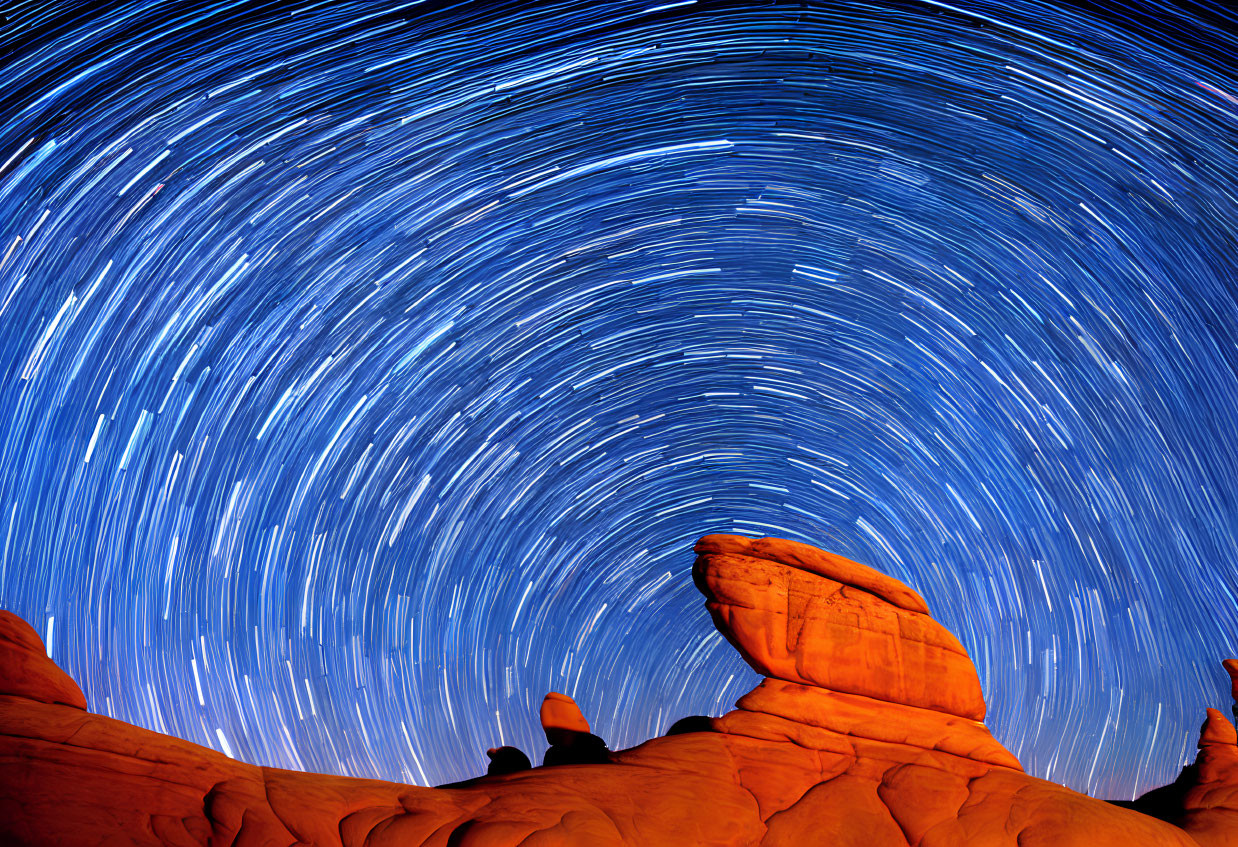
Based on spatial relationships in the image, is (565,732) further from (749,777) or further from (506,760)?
(749,777)

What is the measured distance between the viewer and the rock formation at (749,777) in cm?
1067

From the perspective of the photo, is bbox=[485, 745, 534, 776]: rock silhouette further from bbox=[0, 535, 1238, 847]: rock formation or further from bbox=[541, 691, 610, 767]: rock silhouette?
bbox=[0, 535, 1238, 847]: rock formation

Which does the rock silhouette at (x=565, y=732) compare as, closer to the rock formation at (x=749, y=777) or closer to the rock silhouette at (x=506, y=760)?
the rock silhouette at (x=506, y=760)

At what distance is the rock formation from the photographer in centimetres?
1067

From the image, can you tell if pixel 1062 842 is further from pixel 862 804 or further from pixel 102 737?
pixel 102 737

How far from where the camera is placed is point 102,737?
1175 centimetres

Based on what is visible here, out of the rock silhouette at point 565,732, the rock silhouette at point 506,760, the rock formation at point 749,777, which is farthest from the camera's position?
the rock silhouette at point 506,760

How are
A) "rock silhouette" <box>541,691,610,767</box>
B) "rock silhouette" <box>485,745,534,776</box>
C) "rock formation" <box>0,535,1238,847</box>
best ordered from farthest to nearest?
1. "rock silhouette" <box>485,745,534,776</box>
2. "rock silhouette" <box>541,691,610,767</box>
3. "rock formation" <box>0,535,1238,847</box>

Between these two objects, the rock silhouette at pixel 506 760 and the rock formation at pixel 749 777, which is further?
the rock silhouette at pixel 506 760

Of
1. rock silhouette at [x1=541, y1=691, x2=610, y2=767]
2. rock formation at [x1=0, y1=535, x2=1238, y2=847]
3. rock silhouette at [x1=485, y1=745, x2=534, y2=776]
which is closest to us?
rock formation at [x1=0, y1=535, x2=1238, y2=847]

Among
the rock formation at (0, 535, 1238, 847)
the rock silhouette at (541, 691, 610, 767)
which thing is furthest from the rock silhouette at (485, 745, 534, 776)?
the rock formation at (0, 535, 1238, 847)

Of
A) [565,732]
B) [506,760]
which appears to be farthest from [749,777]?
[506,760]

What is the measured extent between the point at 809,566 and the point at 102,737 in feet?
57.8

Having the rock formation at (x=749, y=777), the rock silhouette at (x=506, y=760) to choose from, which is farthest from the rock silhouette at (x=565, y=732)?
the rock formation at (x=749, y=777)
